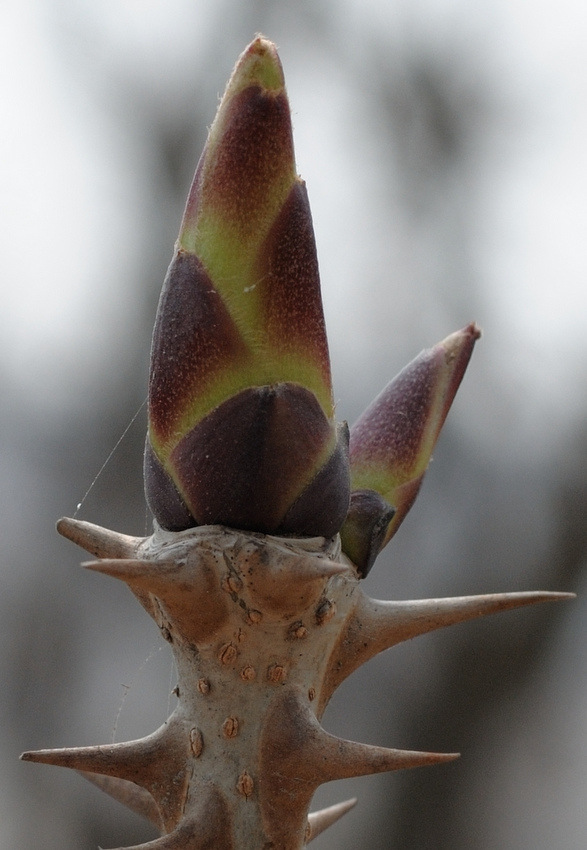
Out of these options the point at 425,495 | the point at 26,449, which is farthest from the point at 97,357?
the point at 425,495

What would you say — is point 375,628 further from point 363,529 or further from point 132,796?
point 132,796

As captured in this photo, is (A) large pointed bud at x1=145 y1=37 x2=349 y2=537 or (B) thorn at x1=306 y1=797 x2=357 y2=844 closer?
(A) large pointed bud at x1=145 y1=37 x2=349 y2=537

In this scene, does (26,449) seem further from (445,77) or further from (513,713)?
(445,77)

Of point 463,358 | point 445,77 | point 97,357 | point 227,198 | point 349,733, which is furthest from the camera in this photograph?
point 445,77

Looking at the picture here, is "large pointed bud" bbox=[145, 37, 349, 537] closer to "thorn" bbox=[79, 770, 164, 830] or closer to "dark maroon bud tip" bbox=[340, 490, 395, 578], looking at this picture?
"dark maroon bud tip" bbox=[340, 490, 395, 578]

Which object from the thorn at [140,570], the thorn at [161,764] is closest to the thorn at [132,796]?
the thorn at [161,764]

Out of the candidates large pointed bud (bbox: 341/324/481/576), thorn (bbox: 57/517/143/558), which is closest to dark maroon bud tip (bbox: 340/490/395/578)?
large pointed bud (bbox: 341/324/481/576)

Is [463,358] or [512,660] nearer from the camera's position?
[463,358]
